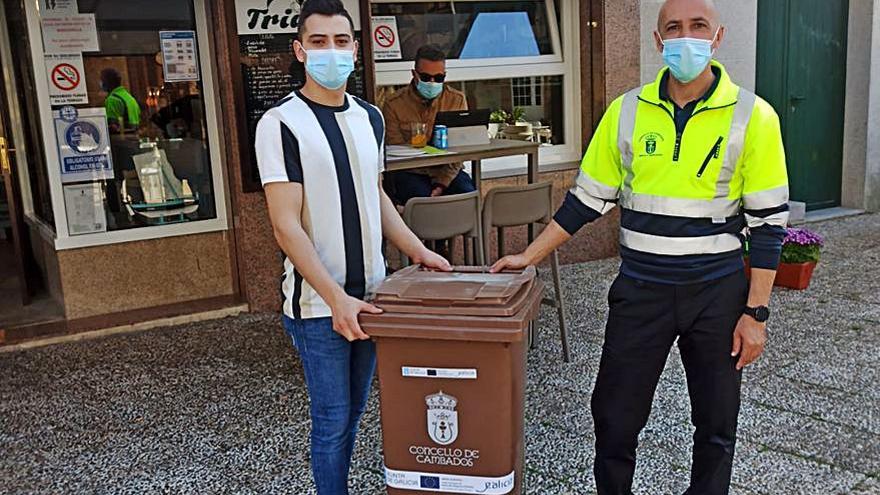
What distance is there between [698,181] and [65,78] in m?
4.42

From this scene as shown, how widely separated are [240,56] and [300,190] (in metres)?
3.45

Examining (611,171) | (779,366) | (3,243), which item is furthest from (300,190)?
(3,243)

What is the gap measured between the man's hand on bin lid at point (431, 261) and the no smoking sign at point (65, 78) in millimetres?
3628

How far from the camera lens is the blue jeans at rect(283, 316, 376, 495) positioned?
2.67 meters

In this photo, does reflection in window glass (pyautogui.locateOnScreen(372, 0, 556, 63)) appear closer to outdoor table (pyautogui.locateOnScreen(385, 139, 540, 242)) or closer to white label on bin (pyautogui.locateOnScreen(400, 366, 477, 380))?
outdoor table (pyautogui.locateOnScreen(385, 139, 540, 242))

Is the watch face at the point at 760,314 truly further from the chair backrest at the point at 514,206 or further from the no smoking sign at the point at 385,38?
the no smoking sign at the point at 385,38

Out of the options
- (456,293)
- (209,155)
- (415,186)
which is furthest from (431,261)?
(209,155)

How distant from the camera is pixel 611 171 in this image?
288 cm

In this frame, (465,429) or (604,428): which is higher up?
(465,429)

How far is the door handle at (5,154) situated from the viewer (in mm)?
6211

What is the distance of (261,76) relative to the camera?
5.79m

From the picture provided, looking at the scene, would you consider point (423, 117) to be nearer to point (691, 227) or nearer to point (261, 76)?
point (261, 76)

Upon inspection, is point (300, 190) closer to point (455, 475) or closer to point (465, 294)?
point (465, 294)

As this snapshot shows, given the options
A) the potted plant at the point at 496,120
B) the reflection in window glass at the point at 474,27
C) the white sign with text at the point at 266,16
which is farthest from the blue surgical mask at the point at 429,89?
the potted plant at the point at 496,120
